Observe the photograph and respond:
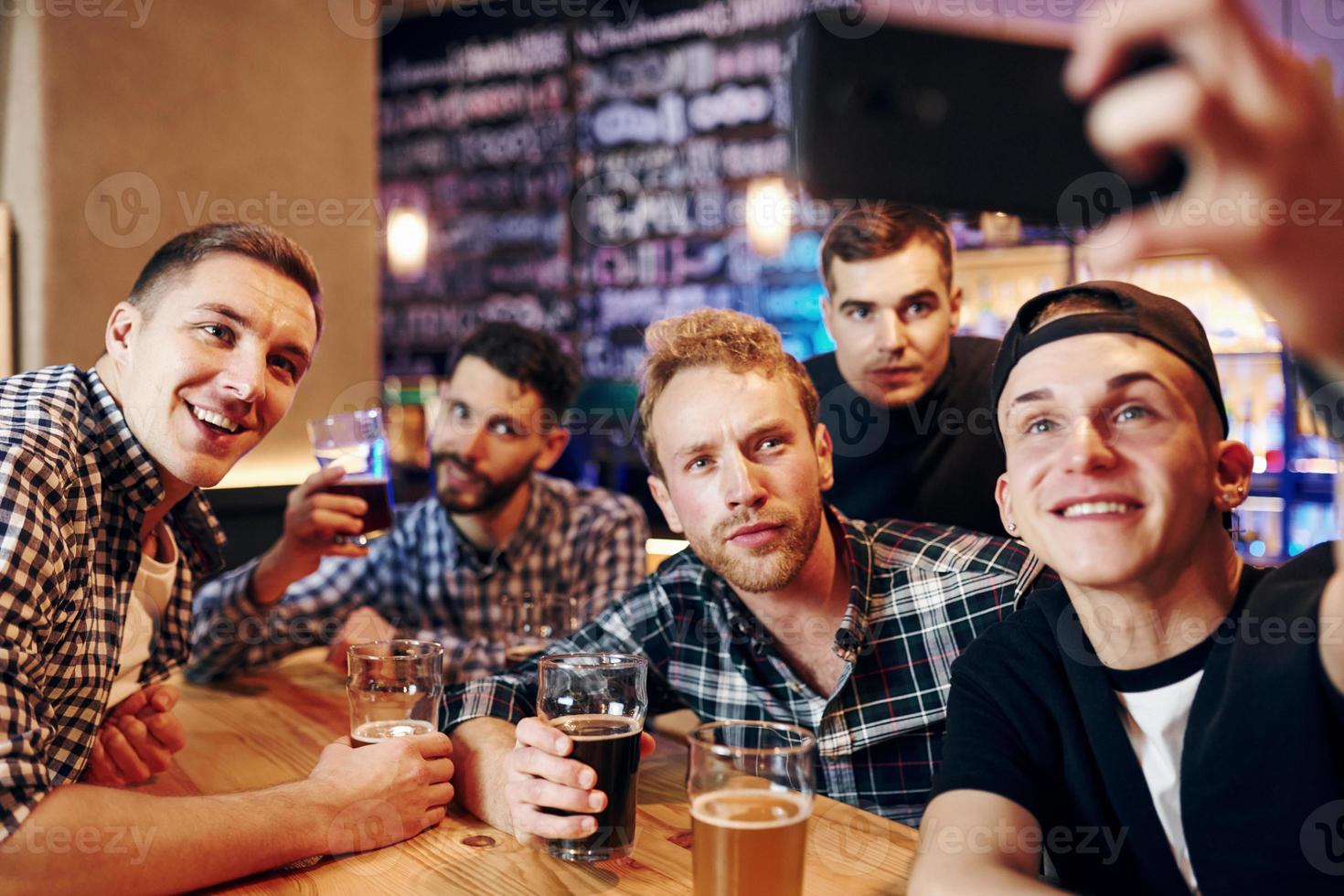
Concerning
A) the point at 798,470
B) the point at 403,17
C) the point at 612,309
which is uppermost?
the point at 403,17

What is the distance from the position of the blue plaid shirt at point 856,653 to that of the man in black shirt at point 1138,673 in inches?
17.0

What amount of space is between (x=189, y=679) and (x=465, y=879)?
1.28 meters

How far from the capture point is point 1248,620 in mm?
1074

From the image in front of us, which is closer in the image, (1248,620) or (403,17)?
(1248,620)

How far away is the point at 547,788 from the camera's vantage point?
1.25 meters

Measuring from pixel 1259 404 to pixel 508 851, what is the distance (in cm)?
376

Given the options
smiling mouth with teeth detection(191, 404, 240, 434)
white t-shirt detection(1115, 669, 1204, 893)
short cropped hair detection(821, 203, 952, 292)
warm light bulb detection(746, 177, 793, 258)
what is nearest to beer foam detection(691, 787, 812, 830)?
white t-shirt detection(1115, 669, 1204, 893)

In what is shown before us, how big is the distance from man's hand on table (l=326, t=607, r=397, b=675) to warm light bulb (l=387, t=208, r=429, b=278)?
4.43 meters

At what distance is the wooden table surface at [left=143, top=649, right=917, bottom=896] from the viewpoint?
118 centimetres

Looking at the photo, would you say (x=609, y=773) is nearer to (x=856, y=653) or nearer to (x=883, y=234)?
(x=856, y=653)

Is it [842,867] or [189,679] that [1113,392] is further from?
[189,679]

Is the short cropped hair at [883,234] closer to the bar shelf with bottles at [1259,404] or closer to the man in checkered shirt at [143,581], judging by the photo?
the man in checkered shirt at [143,581]

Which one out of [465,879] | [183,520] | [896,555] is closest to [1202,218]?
[465,879]

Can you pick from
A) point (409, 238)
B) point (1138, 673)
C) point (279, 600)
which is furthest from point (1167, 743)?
point (409, 238)
